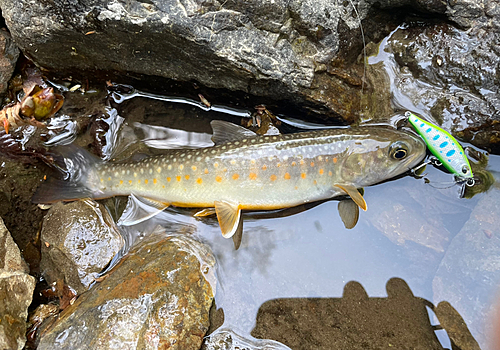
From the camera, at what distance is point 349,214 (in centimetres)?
355

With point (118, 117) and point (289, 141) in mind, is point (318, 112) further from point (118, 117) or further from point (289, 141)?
point (118, 117)

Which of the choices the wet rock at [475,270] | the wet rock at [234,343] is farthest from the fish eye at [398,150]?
the wet rock at [234,343]

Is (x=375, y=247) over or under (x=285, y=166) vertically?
under

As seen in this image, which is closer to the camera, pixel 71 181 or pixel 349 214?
pixel 349 214

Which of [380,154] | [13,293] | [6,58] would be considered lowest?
[13,293]

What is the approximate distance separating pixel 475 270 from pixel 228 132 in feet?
9.16

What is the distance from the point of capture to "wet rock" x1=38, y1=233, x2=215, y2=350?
2746 mm

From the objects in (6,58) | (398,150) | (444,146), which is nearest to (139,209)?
(6,58)

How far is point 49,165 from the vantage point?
377cm

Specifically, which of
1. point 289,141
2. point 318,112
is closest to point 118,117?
point 289,141

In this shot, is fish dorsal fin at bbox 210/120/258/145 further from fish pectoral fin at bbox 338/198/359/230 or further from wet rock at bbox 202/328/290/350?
wet rock at bbox 202/328/290/350

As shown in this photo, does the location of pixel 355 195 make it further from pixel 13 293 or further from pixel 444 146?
pixel 13 293

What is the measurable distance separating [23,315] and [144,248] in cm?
122

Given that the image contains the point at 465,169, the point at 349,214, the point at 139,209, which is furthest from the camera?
the point at 139,209
